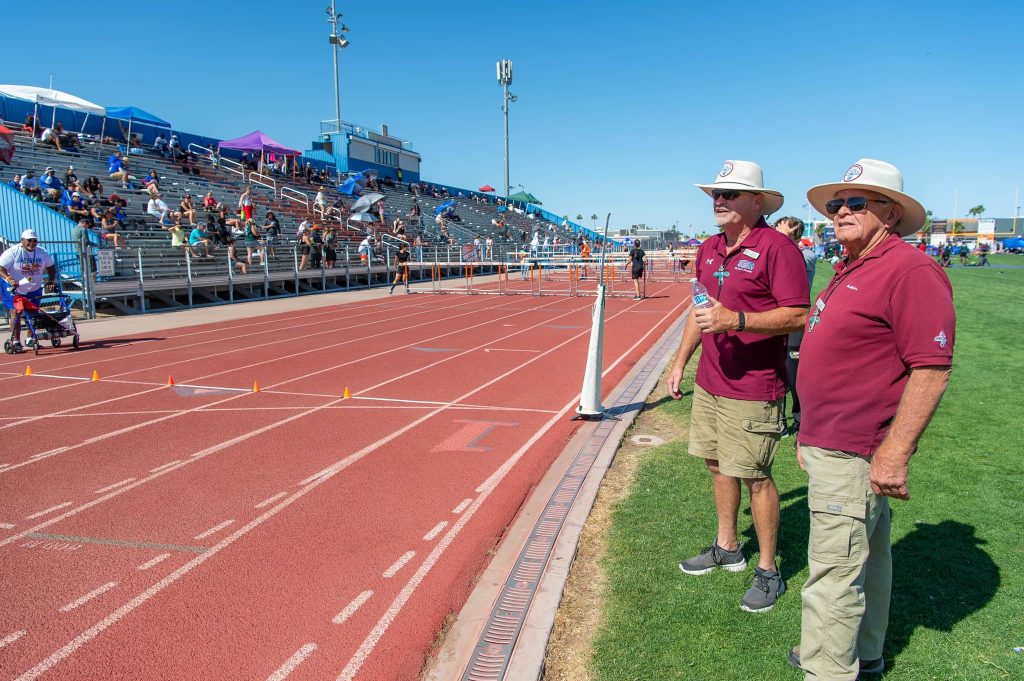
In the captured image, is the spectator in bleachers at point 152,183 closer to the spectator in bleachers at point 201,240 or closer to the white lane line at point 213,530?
the spectator in bleachers at point 201,240

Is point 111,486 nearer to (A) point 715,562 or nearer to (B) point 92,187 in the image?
(A) point 715,562

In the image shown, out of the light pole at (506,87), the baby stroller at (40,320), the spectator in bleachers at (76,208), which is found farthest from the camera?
the light pole at (506,87)

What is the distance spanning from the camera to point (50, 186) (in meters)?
19.9

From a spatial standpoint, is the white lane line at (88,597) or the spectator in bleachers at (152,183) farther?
the spectator in bleachers at (152,183)

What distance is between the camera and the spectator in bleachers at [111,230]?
18.5 meters

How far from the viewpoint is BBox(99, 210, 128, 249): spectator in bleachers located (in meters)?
18.5

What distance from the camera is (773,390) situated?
3.40 metres

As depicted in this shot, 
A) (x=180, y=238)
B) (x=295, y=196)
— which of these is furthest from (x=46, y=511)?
(x=295, y=196)

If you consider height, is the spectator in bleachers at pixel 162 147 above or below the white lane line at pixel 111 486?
above

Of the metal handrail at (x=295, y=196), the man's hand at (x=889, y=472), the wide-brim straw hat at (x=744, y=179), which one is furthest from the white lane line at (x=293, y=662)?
the metal handrail at (x=295, y=196)

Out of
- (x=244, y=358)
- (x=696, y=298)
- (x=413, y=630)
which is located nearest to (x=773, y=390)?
(x=696, y=298)

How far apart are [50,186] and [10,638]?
2105 centimetres

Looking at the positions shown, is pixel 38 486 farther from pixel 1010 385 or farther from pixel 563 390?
pixel 1010 385

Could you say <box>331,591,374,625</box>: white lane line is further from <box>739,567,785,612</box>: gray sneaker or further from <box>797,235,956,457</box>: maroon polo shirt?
<box>797,235,956,457</box>: maroon polo shirt
